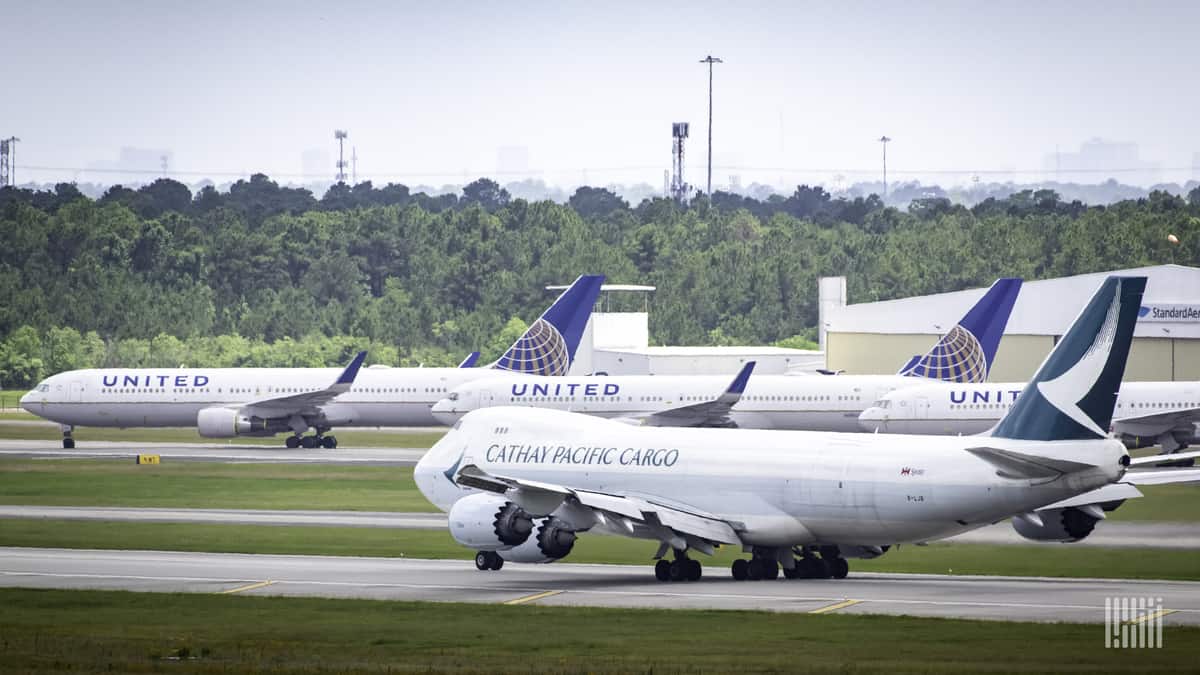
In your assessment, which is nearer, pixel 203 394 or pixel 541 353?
pixel 541 353

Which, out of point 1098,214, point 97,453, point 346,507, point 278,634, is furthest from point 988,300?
point 1098,214

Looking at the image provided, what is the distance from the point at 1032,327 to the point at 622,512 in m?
66.7

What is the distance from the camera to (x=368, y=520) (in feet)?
185

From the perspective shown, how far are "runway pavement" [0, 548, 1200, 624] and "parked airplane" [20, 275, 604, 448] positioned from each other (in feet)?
140

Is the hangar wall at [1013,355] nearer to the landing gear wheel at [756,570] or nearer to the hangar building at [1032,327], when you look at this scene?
the hangar building at [1032,327]

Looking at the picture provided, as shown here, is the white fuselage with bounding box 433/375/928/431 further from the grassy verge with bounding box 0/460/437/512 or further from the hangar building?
the hangar building

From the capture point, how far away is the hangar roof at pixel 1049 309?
9506 centimetres

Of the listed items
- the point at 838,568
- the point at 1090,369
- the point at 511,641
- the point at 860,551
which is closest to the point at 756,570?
the point at 838,568

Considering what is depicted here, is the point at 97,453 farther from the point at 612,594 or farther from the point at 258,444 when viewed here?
the point at 612,594

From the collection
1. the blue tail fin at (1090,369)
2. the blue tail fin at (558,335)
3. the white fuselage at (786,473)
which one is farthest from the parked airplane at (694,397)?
the blue tail fin at (1090,369)

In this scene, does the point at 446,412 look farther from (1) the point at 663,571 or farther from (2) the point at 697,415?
(1) the point at 663,571

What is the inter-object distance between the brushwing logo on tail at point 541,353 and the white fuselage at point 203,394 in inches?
110

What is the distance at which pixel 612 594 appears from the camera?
38.5 m

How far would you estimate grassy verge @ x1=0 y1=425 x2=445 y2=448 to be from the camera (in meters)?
95.6
